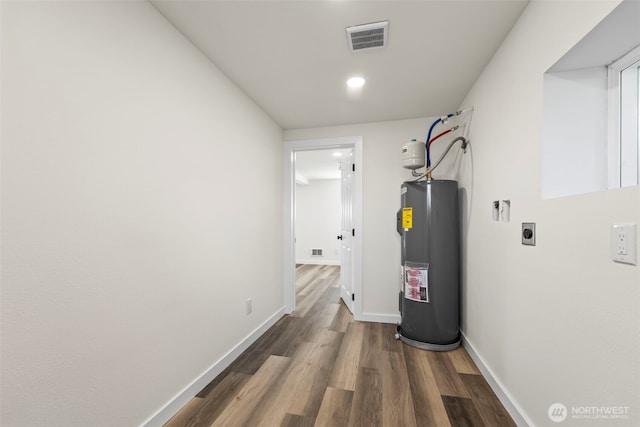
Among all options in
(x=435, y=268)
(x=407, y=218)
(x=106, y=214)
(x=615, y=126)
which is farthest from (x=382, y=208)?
(x=106, y=214)

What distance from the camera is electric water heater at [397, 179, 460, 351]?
237 cm

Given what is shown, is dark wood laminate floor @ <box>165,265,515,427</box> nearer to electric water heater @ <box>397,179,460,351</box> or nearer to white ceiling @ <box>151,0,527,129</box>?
electric water heater @ <box>397,179,460,351</box>

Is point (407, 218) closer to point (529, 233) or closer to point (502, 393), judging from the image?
point (529, 233)

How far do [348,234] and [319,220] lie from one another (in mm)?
3770

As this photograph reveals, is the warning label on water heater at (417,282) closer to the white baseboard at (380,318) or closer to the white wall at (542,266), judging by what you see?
the white wall at (542,266)

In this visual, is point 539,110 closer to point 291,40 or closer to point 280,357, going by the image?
point 291,40

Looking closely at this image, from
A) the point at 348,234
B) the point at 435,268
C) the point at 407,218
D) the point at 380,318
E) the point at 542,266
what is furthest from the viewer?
the point at 348,234

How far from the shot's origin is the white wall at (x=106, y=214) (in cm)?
91

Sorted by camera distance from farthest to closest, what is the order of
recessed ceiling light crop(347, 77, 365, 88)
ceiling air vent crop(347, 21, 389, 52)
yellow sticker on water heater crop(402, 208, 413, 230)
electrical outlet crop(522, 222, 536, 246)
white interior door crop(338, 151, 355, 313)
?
white interior door crop(338, 151, 355, 313) < yellow sticker on water heater crop(402, 208, 413, 230) < recessed ceiling light crop(347, 77, 365, 88) < ceiling air vent crop(347, 21, 389, 52) < electrical outlet crop(522, 222, 536, 246)

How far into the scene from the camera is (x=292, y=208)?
10.9 ft

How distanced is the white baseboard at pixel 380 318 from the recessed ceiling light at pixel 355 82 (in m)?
2.43

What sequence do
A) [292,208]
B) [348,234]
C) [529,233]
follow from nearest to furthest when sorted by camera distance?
1. [529,233]
2. [292,208]
3. [348,234]

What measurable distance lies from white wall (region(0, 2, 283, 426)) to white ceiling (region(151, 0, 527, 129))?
25 centimetres

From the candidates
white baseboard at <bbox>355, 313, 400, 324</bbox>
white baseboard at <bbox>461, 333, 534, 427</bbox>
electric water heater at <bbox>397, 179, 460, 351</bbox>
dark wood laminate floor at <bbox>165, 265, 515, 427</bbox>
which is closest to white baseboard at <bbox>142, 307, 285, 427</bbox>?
dark wood laminate floor at <bbox>165, 265, 515, 427</bbox>
